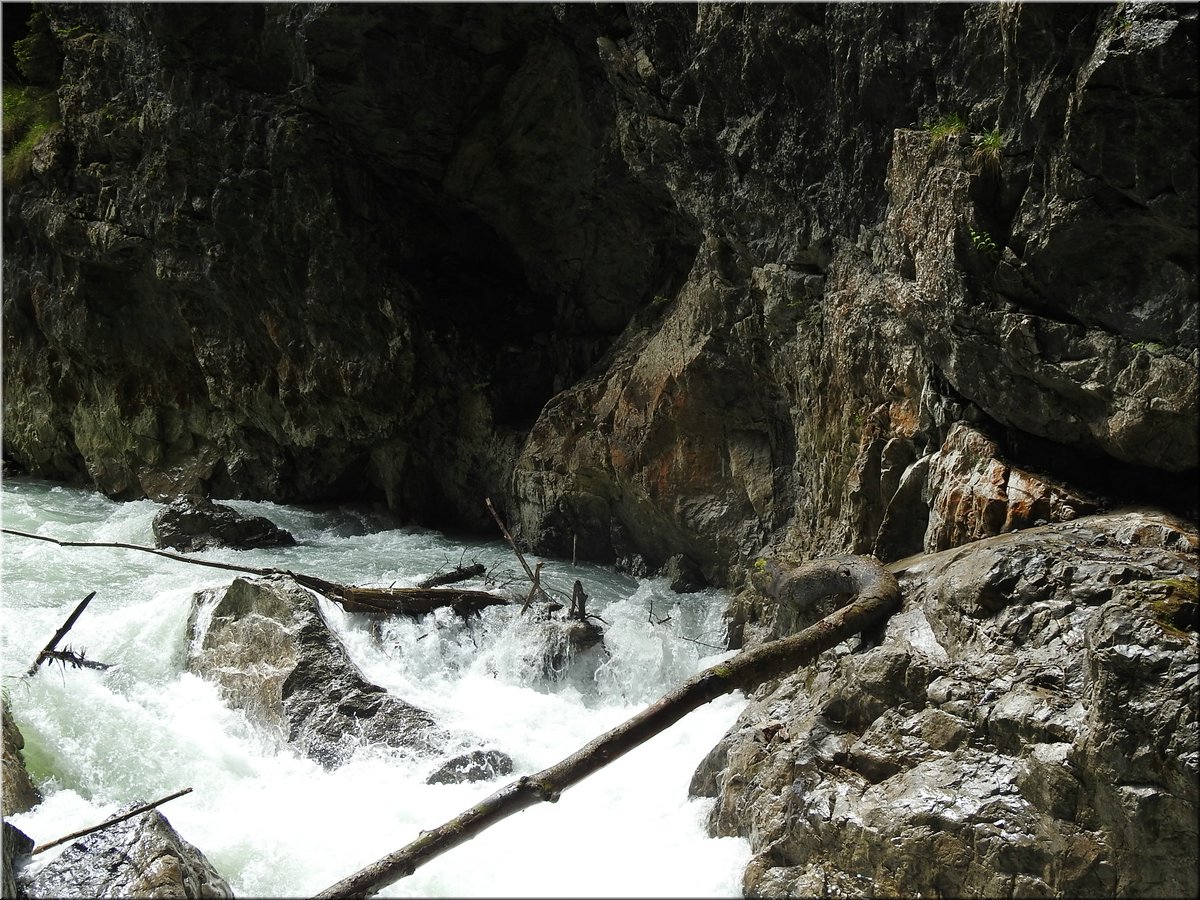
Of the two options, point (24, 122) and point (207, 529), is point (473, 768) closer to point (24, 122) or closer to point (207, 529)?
point (207, 529)

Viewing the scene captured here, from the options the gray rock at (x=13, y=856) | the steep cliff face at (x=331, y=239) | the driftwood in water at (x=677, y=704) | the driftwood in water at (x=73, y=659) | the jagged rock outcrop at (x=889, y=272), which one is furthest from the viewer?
the steep cliff face at (x=331, y=239)

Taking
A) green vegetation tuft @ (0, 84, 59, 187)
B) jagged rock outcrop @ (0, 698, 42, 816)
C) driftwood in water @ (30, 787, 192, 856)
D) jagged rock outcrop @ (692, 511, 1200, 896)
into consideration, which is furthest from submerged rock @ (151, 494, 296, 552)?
jagged rock outcrop @ (692, 511, 1200, 896)

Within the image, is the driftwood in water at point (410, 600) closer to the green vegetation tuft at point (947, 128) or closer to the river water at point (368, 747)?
the river water at point (368, 747)

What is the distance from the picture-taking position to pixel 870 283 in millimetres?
7289

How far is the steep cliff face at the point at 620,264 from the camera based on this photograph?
16.9 ft

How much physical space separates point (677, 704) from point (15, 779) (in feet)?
13.9

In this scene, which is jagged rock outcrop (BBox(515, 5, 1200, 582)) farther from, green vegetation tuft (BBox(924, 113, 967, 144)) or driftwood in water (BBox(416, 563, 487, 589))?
driftwood in water (BBox(416, 563, 487, 589))

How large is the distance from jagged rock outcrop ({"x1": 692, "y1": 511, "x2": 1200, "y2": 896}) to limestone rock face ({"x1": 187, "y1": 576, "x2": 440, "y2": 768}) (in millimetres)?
2806

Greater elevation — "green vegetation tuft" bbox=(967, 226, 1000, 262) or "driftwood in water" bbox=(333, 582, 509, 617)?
"green vegetation tuft" bbox=(967, 226, 1000, 262)

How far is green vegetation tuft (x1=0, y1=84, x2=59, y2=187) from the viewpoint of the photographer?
1697 cm

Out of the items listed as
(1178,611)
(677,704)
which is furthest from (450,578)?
(1178,611)

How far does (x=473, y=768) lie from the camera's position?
6.66m

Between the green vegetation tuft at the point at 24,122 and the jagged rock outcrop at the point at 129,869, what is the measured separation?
1587 cm

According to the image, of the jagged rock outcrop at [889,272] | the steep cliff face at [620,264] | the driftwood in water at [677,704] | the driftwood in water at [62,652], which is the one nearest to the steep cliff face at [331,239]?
the steep cliff face at [620,264]
